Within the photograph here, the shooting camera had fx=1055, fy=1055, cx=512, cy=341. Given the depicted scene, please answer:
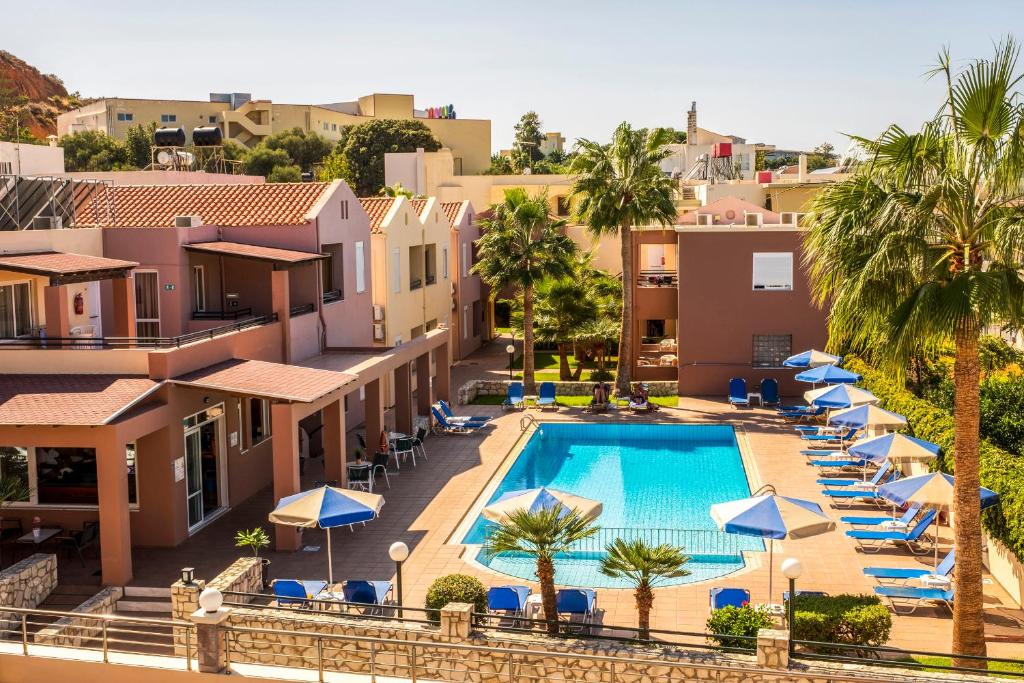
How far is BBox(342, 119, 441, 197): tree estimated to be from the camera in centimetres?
9219

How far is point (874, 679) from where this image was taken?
40.0 ft

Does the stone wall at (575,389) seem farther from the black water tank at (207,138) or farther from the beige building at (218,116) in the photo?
the beige building at (218,116)

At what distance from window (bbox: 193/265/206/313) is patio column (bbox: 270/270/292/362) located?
7.07 ft

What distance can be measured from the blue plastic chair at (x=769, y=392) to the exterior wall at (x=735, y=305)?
1085 mm

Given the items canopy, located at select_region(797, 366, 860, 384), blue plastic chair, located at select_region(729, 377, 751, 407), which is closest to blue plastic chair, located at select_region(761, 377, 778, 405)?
blue plastic chair, located at select_region(729, 377, 751, 407)

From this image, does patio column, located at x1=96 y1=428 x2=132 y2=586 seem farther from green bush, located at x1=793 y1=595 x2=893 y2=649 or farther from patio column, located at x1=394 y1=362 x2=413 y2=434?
patio column, located at x1=394 y1=362 x2=413 y2=434

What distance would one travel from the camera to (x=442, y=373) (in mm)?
33656

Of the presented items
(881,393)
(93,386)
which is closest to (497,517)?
(93,386)

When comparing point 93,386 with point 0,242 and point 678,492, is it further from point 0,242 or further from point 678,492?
point 678,492

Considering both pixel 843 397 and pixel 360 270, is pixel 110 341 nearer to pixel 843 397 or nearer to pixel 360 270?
pixel 360 270

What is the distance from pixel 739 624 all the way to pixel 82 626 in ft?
30.6

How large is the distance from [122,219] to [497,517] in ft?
52.6

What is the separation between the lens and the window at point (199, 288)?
25883mm

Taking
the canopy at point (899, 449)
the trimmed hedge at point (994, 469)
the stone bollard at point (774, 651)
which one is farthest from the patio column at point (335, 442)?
the stone bollard at point (774, 651)
